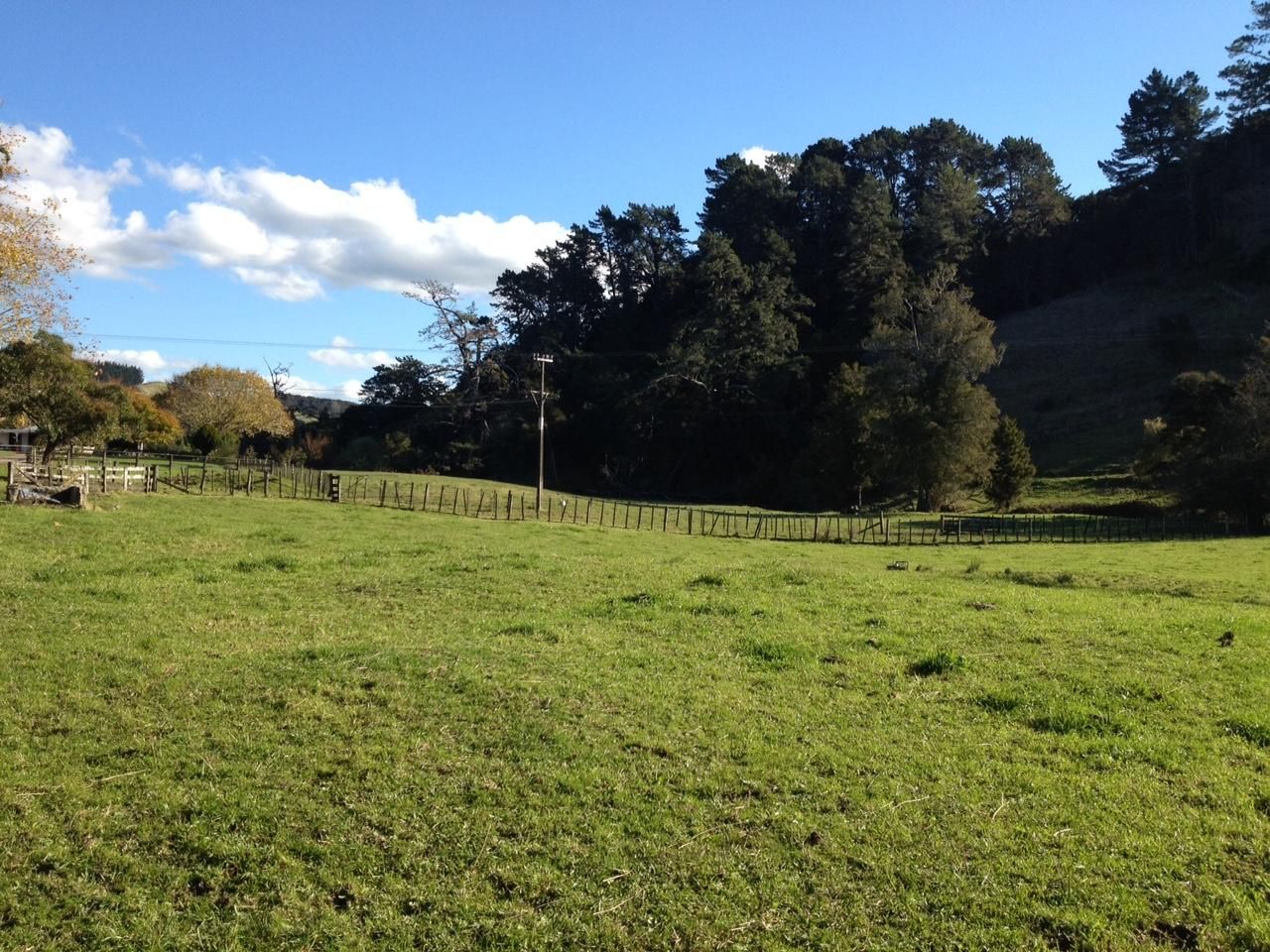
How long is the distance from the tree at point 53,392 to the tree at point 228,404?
3404 cm

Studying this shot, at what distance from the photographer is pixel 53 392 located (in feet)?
146

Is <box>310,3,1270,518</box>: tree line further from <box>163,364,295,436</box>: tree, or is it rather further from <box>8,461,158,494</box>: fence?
<box>8,461,158,494</box>: fence

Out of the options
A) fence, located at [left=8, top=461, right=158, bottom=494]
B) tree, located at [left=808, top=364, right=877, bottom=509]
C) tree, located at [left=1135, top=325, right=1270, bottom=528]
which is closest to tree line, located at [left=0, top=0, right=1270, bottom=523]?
tree, located at [left=808, top=364, right=877, bottom=509]

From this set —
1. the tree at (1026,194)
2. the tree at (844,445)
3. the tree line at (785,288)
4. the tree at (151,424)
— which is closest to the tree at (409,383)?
the tree line at (785,288)

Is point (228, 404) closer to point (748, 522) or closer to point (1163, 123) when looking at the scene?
point (748, 522)

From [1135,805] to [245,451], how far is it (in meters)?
98.3

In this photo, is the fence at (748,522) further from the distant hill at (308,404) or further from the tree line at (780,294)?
the distant hill at (308,404)

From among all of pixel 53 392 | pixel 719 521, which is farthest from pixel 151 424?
pixel 719 521

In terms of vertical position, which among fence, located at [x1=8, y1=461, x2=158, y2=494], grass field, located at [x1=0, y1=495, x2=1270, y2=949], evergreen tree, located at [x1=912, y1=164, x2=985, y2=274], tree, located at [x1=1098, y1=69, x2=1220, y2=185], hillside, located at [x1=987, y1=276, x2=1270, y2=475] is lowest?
grass field, located at [x1=0, y1=495, x2=1270, y2=949]

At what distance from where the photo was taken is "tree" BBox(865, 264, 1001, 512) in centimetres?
5953

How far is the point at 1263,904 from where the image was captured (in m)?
4.89

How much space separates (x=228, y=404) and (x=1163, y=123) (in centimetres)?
10183

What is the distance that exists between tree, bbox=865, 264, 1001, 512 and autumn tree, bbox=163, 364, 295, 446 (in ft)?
189

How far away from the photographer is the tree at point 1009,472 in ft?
195
